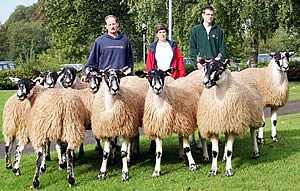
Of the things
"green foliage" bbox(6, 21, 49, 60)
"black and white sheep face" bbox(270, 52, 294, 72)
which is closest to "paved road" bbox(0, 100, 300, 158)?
"black and white sheep face" bbox(270, 52, 294, 72)

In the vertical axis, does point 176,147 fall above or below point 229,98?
below

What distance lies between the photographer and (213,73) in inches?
348

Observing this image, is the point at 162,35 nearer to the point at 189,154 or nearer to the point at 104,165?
the point at 189,154

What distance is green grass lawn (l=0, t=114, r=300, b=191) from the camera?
8.44 meters

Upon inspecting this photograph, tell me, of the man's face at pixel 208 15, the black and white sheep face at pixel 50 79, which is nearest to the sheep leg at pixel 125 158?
the black and white sheep face at pixel 50 79

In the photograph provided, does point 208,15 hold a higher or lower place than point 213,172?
higher

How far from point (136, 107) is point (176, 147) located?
2.93m

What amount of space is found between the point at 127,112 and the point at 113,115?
0.28 m

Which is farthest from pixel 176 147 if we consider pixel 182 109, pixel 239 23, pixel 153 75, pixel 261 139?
pixel 239 23

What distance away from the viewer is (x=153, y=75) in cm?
892

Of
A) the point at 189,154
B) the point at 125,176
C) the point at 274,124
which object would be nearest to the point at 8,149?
the point at 125,176

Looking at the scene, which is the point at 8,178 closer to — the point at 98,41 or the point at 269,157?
the point at 98,41

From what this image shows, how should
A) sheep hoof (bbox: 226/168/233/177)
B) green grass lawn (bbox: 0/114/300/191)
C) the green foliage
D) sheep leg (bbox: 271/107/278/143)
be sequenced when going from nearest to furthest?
green grass lawn (bbox: 0/114/300/191) → sheep hoof (bbox: 226/168/233/177) → sheep leg (bbox: 271/107/278/143) → the green foliage

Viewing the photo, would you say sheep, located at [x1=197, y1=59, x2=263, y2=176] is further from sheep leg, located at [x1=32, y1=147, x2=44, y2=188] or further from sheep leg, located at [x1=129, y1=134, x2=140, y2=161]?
sheep leg, located at [x1=32, y1=147, x2=44, y2=188]
